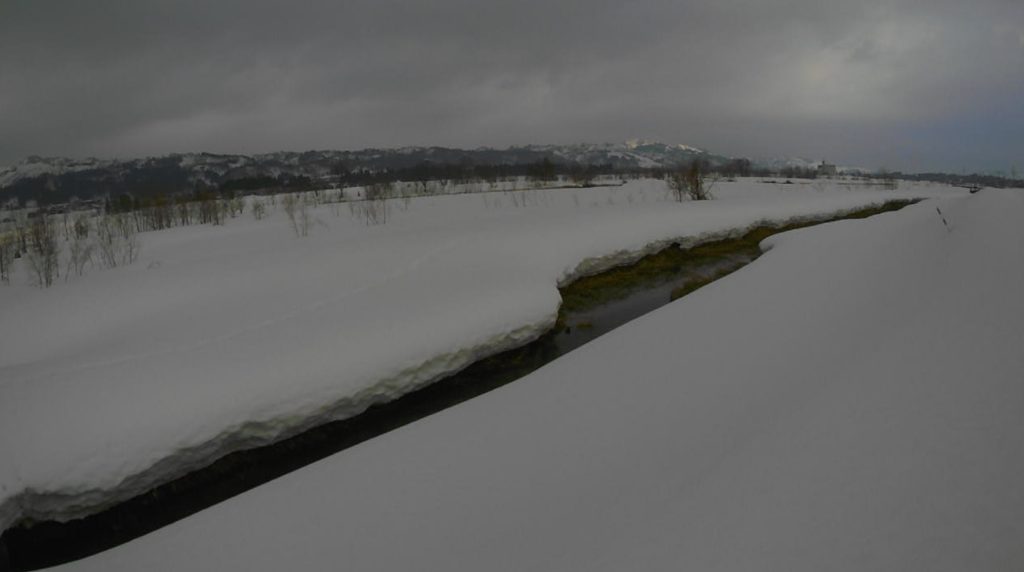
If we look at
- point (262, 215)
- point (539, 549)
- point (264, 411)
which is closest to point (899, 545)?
point (539, 549)

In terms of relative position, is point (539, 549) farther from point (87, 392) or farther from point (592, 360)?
point (87, 392)

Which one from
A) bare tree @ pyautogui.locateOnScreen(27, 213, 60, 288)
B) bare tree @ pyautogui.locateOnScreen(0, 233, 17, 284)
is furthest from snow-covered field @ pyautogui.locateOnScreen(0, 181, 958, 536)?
bare tree @ pyautogui.locateOnScreen(0, 233, 17, 284)

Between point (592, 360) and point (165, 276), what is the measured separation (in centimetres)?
806

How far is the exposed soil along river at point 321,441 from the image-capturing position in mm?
3998

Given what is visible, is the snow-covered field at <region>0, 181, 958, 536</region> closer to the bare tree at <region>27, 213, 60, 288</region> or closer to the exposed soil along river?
the exposed soil along river

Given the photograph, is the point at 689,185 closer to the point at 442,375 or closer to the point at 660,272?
the point at 660,272

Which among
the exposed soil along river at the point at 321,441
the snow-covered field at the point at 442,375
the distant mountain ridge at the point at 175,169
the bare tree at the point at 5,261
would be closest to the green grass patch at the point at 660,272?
the exposed soil along river at the point at 321,441

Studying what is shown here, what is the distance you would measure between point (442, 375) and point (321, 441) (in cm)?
173

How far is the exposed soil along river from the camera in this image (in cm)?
400

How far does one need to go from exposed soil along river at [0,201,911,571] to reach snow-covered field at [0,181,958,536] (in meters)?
0.20

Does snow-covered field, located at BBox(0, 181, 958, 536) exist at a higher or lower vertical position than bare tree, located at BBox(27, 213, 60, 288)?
lower

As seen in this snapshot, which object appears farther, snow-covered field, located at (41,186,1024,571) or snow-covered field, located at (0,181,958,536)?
snow-covered field, located at (0,181,958,536)

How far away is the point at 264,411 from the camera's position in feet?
16.1

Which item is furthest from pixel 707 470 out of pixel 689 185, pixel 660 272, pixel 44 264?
pixel 689 185
